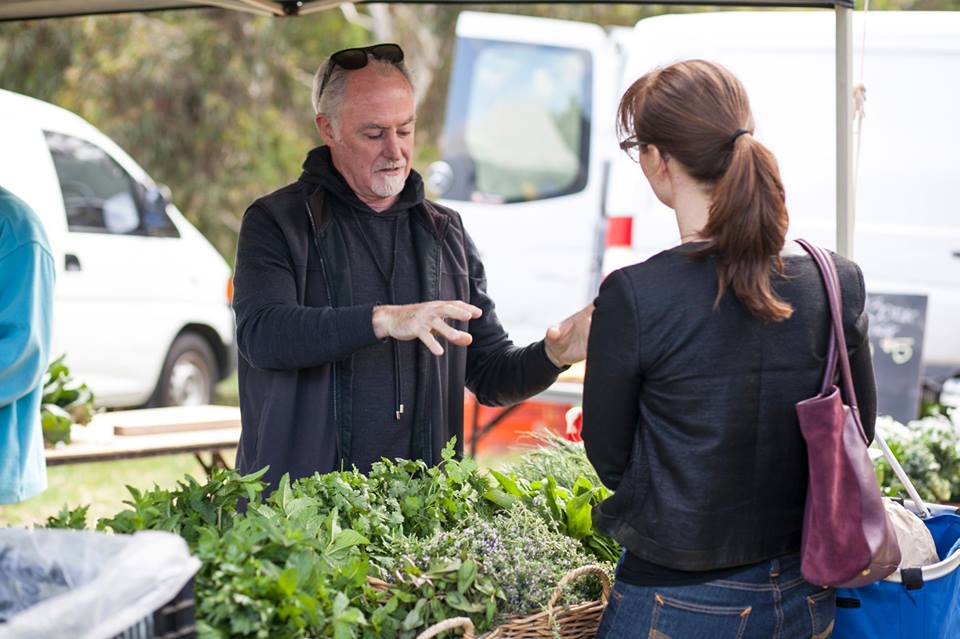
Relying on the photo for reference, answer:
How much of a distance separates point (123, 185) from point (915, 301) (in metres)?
4.76

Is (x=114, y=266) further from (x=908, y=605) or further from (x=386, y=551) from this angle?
(x=908, y=605)

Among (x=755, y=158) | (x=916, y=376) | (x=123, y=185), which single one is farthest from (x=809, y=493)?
(x=123, y=185)

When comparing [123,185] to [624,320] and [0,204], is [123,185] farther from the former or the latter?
[624,320]

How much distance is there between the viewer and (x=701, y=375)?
1878 mm

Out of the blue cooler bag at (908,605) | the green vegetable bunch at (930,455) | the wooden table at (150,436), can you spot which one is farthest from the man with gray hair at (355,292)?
the wooden table at (150,436)

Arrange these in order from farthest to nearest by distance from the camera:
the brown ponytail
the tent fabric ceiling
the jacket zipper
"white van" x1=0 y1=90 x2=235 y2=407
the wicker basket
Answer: "white van" x1=0 y1=90 x2=235 y2=407 → the tent fabric ceiling → the jacket zipper → the wicker basket → the brown ponytail

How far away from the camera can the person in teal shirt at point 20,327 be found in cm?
283

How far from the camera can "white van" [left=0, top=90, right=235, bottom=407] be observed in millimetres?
6992

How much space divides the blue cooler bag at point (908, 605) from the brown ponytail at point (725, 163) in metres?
0.64

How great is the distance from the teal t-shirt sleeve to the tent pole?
6.56 feet

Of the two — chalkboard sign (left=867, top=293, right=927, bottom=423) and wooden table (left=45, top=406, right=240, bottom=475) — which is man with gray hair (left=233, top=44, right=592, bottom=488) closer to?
wooden table (left=45, top=406, right=240, bottom=475)

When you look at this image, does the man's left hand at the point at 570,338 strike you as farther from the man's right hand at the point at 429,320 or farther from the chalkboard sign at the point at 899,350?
the chalkboard sign at the point at 899,350

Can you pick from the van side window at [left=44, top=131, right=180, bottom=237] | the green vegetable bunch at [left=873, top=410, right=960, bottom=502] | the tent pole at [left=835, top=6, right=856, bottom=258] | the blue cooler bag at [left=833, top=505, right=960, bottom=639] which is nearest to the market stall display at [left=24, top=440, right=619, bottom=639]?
the blue cooler bag at [left=833, top=505, right=960, bottom=639]

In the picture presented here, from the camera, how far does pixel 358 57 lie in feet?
9.37
